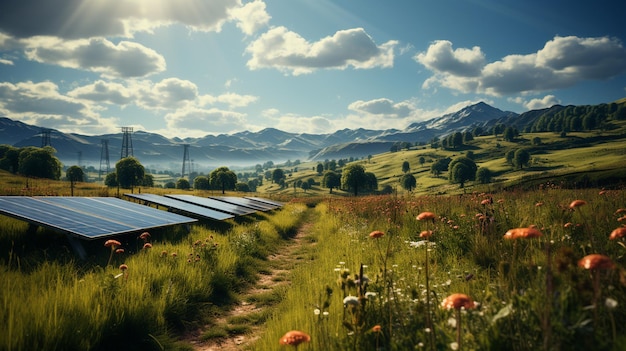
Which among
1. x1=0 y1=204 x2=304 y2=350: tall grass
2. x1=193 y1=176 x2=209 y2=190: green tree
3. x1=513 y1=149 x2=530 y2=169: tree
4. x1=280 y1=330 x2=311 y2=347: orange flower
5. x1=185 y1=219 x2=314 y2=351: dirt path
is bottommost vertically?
x1=193 y1=176 x2=209 y2=190: green tree

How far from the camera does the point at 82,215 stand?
9289 mm

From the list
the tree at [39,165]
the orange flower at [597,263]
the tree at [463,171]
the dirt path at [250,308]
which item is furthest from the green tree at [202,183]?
the orange flower at [597,263]

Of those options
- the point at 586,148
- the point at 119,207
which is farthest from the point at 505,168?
the point at 119,207

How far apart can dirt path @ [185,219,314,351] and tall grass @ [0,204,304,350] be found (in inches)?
11.7

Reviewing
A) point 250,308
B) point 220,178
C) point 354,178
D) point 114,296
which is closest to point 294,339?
point 114,296

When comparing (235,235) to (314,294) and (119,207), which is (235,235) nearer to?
(119,207)

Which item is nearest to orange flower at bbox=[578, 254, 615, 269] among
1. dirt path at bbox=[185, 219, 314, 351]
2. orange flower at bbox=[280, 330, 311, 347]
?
orange flower at bbox=[280, 330, 311, 347]

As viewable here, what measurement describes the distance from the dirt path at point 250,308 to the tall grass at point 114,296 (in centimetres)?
30

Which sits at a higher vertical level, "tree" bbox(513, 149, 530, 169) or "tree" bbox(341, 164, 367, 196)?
"tree" bbox(513, 149, 530, 169)

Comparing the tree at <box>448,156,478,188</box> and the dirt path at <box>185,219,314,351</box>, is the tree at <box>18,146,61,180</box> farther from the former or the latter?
the tree at <box>448,156,478,188</box>

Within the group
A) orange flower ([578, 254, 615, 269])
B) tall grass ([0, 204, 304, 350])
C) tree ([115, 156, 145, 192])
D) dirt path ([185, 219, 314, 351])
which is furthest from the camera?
tree ([115, 156, 145, 192])

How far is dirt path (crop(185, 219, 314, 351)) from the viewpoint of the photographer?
5480 mm

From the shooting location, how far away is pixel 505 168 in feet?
461

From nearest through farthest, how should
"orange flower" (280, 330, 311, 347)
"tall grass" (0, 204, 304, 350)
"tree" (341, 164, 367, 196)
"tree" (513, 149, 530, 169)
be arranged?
"orange flower" (280, 330, 311, 347)
"tall grass" (0, 204, 304, 350)
"tree" (341, 164, 367, 196)
"tree" (513, 149, 530, 169)
